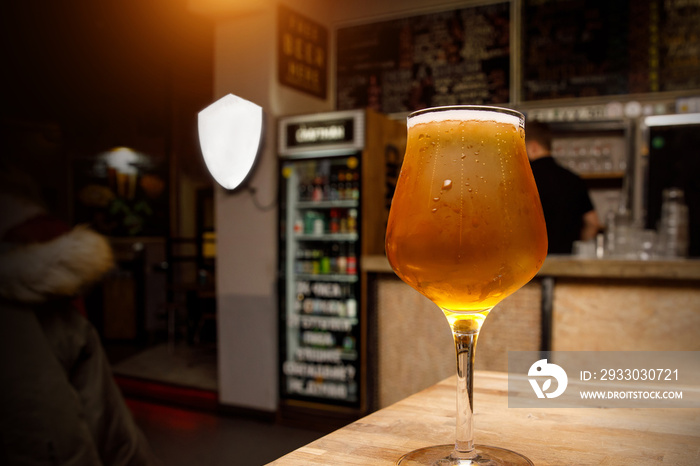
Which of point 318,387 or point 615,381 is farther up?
point 615,381

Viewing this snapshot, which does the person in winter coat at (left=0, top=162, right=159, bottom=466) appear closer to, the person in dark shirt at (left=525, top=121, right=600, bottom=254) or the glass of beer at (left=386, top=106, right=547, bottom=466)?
Result: the glass of beer at (left=386, top=106, right=547, bottom=466)

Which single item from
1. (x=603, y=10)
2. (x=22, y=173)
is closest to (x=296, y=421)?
(x=22, y=173)

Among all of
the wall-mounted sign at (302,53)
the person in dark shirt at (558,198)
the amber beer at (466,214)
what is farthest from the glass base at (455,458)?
the wall-mounted sign at (302,53)

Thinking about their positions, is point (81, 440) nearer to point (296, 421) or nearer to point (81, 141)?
point (81, 141)

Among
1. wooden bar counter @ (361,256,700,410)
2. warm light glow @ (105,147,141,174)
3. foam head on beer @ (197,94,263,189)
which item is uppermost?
warm light glow @ (105,147,141,174)

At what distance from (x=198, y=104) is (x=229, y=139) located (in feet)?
2.87

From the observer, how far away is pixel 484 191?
547 mm

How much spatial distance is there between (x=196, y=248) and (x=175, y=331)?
3.71ft

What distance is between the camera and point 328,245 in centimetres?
439

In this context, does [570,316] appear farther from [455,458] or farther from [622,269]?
[455,458]

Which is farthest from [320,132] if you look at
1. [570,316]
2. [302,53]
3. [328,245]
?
[570,316]

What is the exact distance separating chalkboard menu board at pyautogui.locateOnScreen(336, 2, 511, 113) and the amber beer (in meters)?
4.25

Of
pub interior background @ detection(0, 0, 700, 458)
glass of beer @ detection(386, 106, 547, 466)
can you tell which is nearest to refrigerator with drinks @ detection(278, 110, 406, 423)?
pub interior background @ detection(0, 0, 700, 458)

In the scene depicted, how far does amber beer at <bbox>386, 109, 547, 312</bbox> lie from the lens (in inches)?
21.2
